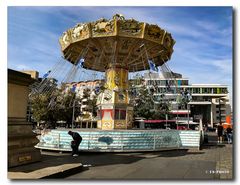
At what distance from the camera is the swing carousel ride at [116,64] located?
11977mm

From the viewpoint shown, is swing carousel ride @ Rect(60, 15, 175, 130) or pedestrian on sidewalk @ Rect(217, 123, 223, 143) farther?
pedestrian on sidewalk @ Rect(217, 123, 223, 143)

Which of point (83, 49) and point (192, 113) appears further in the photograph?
point (192, 113)

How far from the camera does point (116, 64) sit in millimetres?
16891

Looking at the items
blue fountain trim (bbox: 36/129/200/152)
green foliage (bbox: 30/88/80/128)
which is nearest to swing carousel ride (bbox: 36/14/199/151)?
blue fountain trim (bbox: 36/129/200/152)

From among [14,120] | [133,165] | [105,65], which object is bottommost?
[133,165]

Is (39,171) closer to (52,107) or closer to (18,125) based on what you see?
(18,125)

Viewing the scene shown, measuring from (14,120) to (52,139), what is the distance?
5379 millimetres

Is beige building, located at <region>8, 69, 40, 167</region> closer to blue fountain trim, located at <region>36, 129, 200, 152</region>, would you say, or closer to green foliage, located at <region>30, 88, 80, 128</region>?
blue fountain trim, located at <region>36, 129, 200, 152</region>

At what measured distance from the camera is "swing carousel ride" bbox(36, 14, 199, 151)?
11977 mm

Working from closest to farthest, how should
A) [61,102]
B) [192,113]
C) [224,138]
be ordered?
[224,138], [61,102], [192,113]

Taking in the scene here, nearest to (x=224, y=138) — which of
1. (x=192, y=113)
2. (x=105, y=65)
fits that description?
(x=105, y=65)

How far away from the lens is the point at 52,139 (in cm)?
1238

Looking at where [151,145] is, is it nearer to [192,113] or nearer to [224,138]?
[224,138]

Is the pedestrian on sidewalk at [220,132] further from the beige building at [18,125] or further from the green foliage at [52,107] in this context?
the green foliage at [52,107]
